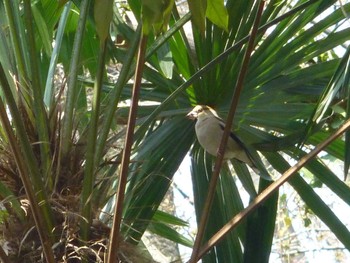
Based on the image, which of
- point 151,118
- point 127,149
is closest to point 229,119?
point 127,149

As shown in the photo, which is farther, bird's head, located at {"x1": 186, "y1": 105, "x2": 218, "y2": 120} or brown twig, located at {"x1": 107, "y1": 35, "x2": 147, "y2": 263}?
bird's head, located at {"x1": 186, "y1": 105, "x2": 218, "y2": 120}

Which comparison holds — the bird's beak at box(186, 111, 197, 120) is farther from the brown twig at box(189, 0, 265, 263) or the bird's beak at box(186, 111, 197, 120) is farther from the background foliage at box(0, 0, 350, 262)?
the brown twig at box(189, 0, 265, 263)

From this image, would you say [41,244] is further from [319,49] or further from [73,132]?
[319,49]

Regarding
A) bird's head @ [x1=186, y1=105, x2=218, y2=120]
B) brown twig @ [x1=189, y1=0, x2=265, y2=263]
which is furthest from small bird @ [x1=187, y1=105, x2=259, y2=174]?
brown twig @ [x1=189, y1=0, x2=265, y2=263]

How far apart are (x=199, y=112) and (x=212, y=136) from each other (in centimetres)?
8

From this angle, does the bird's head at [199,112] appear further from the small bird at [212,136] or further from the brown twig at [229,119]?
the brown twig at [229,119]

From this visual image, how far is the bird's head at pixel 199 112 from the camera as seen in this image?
249 cm

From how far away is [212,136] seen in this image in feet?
8.14

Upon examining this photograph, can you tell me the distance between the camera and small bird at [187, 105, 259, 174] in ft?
8.05

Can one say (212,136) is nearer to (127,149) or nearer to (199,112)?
(199,112)

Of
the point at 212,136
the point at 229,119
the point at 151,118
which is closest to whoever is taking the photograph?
the point at 229,119

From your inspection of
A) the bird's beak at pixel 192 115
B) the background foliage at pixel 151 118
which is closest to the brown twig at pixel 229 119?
the background foliage at pixel 151 118

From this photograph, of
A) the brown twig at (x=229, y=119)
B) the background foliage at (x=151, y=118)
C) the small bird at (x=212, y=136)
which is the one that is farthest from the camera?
the small bird at (x=212, y=136)

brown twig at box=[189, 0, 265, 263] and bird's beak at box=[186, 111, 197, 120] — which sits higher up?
bird's beak at box=[186, 111, 197, 120]
